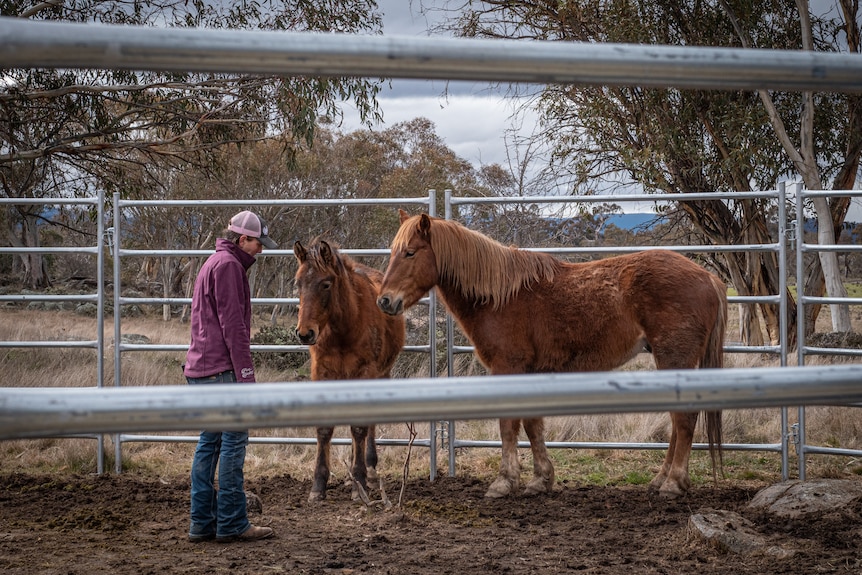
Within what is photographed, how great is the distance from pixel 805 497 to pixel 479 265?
8.83 ft

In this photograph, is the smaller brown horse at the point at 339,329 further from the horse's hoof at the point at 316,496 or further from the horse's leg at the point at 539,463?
the horse's leg at the point at 539,463

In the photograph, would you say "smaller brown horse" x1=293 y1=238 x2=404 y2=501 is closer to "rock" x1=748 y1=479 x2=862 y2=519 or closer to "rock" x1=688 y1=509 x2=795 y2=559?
"rock" x1=688 y1=509 x2=795 y2=559

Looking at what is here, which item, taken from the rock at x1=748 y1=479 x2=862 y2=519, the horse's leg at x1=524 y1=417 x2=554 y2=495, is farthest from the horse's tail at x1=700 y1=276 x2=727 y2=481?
the horse's leg at x1=524 y1=417 x2=554 y2=495

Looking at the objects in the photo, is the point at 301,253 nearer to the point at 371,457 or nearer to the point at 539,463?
the point at 371,457

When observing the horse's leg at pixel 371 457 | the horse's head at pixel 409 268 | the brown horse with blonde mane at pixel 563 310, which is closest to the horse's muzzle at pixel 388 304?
the horse's head at pixel 409 268

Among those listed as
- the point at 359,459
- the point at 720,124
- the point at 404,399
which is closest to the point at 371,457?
the point at 359,459

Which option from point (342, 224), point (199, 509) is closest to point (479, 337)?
point (199, 509)

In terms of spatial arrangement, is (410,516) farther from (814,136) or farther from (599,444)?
(814,136)

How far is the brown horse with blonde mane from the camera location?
18.8 ft

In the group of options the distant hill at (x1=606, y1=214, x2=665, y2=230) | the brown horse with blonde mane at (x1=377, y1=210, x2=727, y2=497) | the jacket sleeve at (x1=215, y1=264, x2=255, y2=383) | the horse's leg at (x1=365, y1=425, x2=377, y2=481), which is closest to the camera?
the jacket sleeve at (x1=215, y1=264, x2=255, y2=383)

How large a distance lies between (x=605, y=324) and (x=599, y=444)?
4.44 ft

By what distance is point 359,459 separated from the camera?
590cm

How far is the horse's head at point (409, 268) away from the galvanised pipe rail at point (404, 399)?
15.0 ft

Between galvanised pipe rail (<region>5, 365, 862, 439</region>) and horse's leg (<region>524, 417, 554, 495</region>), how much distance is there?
520 cm
